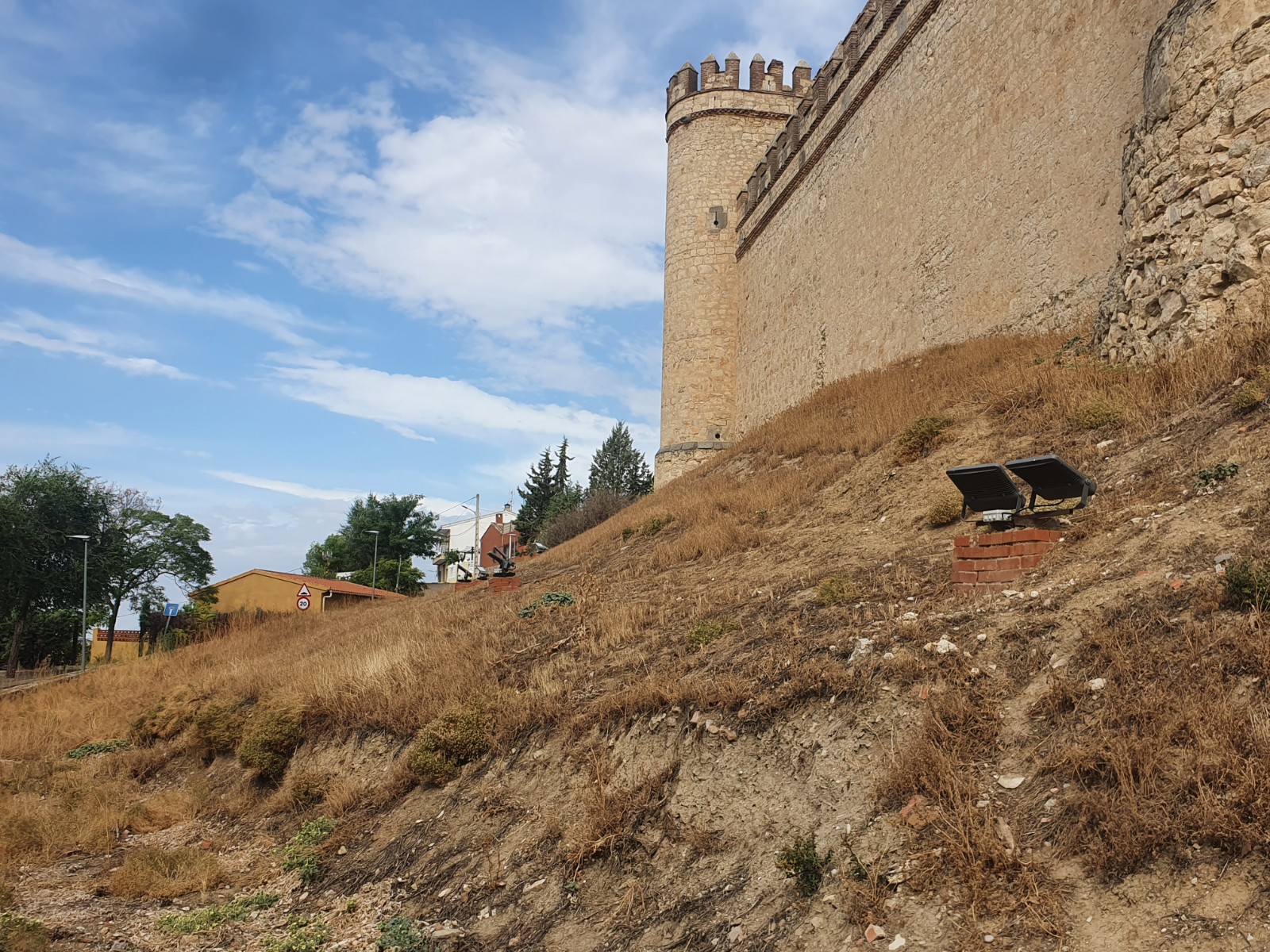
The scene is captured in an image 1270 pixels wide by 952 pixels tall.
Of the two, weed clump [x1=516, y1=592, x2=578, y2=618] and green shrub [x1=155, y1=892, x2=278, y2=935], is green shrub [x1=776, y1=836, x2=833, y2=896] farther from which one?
weed clump [x1=516, y1=592, x2=578, y2=618]

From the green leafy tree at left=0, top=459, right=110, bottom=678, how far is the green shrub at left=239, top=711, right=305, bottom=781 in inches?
971

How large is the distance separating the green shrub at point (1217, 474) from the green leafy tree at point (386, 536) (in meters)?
49.6

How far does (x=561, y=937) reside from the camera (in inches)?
195

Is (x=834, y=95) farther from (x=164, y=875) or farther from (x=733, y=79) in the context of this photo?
(x=164, y=875)

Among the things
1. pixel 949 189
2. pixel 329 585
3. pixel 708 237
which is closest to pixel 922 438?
pixel 949 189

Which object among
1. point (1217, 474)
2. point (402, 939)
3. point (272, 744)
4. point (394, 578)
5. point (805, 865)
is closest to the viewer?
point (805, 865)

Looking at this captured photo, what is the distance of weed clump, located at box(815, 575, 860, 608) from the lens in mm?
7047

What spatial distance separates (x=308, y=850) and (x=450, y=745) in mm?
1399

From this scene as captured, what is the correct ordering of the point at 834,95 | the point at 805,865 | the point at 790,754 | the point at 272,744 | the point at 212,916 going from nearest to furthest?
1. the point at 805,865
2. the point at 790,754
3. the point at 212,916
4. the point at 272,744
5. the point at 834,95

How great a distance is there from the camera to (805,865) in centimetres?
433

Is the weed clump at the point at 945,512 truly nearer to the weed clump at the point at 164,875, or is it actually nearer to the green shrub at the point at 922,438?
the green shrub at the point at 922,438

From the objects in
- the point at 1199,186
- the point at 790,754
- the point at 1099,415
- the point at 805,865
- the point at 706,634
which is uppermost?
the point at 1199,186

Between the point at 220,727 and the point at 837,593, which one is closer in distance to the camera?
the point at 837,593

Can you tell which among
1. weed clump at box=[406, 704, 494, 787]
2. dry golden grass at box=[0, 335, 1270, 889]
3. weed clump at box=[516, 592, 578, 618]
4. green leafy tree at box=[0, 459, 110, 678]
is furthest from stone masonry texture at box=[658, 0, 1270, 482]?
green leafy tree at box=[0, 459, 110, 678]
